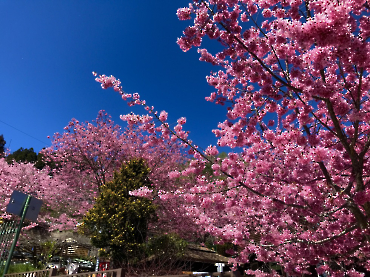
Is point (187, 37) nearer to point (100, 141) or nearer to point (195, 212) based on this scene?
point (195, 212)

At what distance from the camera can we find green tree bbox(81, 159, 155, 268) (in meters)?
10.0

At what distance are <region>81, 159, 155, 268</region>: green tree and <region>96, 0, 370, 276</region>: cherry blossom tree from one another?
517 cm

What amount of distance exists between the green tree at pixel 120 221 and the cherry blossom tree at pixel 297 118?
517 centimetres

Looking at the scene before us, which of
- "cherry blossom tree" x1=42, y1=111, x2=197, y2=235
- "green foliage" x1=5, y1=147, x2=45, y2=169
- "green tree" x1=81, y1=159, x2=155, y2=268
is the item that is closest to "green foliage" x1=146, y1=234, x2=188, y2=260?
"green tree" x1=81, y1=159, x2=155, y2=268

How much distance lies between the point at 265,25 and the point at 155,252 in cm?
939

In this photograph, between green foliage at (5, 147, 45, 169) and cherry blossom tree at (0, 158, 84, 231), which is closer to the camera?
cherry blossom tree at (0, 158, 84, 231)

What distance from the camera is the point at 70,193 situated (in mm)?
15133

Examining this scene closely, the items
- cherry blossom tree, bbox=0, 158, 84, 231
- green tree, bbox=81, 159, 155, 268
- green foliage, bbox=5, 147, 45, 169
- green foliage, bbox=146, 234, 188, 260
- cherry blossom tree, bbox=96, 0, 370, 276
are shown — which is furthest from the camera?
green foliage, bbox=5, 147, 45, 169

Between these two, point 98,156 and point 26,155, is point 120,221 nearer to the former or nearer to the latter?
point 98,156

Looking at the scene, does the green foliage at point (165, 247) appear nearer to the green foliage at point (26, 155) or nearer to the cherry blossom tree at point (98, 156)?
the cherry blossom tree at point (98, 156)

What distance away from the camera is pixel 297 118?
4.43 m

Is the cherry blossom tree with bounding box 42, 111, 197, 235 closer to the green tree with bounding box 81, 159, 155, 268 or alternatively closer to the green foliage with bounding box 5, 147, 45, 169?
the green tree with bounding box 81, 159, 155, 268

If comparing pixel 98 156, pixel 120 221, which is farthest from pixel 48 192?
pixel 120 221

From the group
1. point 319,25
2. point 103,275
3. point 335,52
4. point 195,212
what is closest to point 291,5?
point 335,52
